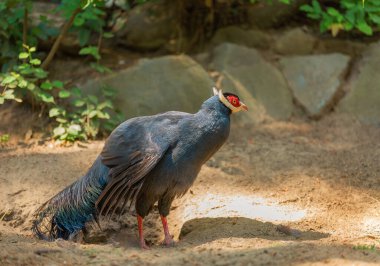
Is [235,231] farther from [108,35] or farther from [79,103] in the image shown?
[108,35]

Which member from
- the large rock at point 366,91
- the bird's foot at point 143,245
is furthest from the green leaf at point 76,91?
the large rock at point 366,91

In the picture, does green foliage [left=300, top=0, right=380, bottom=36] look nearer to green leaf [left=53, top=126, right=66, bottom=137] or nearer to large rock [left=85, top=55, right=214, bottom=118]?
large rock [left=85, top=55, right=214, bottom=118]

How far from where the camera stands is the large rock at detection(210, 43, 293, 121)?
6.93 m

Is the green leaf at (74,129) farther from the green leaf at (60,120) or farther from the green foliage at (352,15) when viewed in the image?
the green foliage at (352,15)

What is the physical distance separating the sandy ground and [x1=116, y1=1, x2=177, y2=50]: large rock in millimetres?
1583

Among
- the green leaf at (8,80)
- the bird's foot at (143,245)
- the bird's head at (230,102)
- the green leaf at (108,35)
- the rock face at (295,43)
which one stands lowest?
the bird's foot at (143,245)

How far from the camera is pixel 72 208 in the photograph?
14.9 feet

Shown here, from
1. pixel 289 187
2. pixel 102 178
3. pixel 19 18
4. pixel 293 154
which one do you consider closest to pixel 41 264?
pixel 102 178

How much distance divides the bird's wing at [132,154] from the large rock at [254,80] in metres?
2.60

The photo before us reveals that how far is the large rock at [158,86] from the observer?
6.54 metres

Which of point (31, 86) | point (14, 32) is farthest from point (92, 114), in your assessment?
point (14, 32)

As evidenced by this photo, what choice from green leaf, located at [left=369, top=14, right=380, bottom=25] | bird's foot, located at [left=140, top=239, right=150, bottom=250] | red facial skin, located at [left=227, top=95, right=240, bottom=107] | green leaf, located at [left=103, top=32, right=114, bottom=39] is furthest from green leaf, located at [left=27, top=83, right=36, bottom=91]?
green leaf, located at [left=369, top=14, right=380, bottom=25]

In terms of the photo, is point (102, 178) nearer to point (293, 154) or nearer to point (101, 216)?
point (101, 216)

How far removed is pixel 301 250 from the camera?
3541 millimetres
